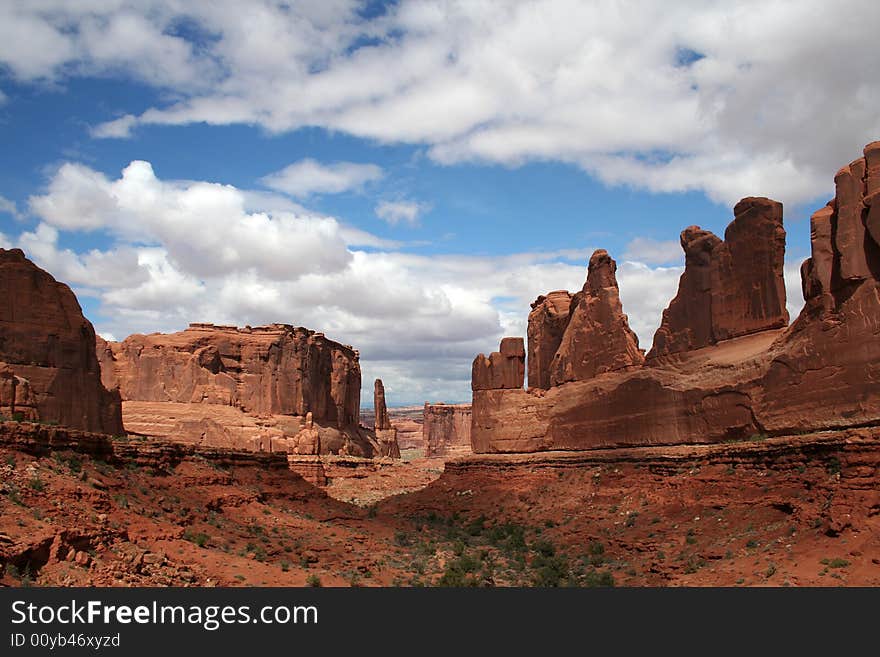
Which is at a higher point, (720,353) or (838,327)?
(720,353)

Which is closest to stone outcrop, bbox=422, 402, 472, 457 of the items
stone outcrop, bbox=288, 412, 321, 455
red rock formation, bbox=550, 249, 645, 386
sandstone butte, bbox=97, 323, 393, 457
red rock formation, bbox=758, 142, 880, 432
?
sandstone butte, bbox=97, 323, 393, 457

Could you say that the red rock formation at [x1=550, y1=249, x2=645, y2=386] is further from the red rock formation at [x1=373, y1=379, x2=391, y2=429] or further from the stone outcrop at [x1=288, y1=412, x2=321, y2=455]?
the red rock formation at [x1=373, y1=379, x2=391, y2=429]

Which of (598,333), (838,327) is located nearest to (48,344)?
(598,333)

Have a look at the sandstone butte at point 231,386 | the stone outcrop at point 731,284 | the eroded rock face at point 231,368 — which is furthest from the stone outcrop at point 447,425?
the stone outcrop at point 731,284

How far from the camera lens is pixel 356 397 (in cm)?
9019

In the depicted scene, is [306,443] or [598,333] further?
[306,443]

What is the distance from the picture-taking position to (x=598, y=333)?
126 feet

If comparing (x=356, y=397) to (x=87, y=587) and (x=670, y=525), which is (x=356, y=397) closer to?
(x=670, y=525)

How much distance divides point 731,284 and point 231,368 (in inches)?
2020

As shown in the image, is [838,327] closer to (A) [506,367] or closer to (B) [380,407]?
(A) [506,367]

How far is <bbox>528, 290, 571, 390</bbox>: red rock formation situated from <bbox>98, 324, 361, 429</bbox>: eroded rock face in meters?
34.1

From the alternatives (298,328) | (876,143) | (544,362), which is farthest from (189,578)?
(298,328)

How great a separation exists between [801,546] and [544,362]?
23.5m

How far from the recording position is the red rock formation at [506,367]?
44312 millimetres
